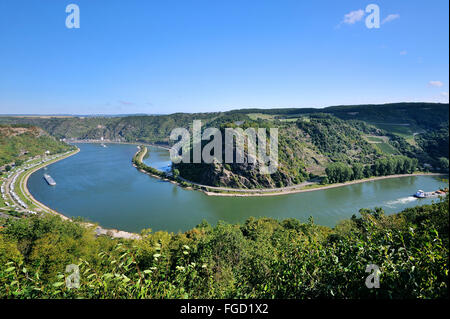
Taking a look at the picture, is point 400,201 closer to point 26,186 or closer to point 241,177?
point 241,177

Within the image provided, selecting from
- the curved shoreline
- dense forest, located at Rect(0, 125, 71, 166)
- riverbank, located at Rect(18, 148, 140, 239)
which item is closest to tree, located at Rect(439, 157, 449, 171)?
riverbank, located at Rect(18, 148, 140, 239)

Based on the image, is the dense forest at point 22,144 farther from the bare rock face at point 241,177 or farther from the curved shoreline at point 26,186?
the bare rock face at point 241,177

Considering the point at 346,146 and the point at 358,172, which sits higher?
the point at 346,146

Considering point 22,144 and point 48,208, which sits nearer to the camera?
point 48,208

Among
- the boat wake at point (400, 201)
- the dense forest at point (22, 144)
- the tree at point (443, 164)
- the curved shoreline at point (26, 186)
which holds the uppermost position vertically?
the dense forest at point (22, 144)

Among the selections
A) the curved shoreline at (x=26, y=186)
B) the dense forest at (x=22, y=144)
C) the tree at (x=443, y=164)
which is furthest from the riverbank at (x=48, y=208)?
the tree at (x=443, y=164)

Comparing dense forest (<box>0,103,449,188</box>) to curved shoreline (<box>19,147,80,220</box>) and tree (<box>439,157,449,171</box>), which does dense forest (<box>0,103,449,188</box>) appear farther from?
curved shoreline (<box>19,147,80,220</box>)

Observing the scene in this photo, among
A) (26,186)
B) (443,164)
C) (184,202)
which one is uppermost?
(443,164)

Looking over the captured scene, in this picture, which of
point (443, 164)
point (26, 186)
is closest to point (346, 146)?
point (443, 164)
